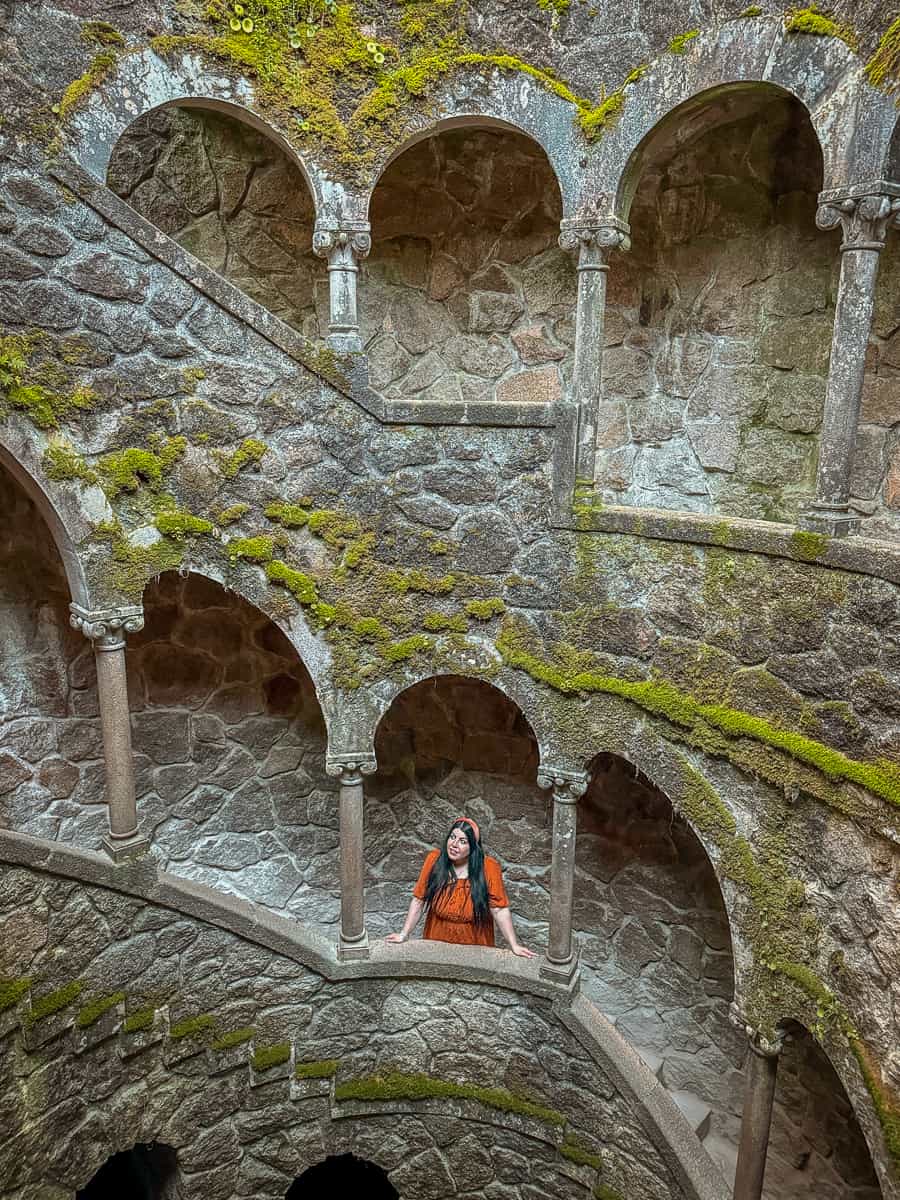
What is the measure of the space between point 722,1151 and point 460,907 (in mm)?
2279

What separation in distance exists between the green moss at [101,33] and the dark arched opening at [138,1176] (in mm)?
6383

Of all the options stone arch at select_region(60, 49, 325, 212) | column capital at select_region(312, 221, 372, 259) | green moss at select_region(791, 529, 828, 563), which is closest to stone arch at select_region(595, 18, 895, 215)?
column capital at select_region(312, 221, 372, 259)

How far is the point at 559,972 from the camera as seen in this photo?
5223 millimetres

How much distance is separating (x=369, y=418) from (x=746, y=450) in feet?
8.13

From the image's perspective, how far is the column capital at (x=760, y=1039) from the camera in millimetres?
4211

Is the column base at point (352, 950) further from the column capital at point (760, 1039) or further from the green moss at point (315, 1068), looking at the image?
the column capital at point (760, 1039)

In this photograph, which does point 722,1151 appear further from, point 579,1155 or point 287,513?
point 287,513

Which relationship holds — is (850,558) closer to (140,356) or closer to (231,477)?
(231,477)

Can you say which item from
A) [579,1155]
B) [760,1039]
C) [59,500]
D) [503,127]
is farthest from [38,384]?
[579,1155]

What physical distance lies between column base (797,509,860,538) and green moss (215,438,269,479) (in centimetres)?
281

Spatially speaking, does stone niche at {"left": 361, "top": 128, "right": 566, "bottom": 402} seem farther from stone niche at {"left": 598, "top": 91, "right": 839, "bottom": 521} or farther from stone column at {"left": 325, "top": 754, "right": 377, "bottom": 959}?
stone column at {"left": 325, "top": 754, "right": 377, "bottom": 959}

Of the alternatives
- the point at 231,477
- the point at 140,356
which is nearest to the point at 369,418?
the point at 231,477

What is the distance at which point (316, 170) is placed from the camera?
4617 millimetres

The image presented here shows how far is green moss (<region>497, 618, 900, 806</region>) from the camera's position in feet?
11.7
